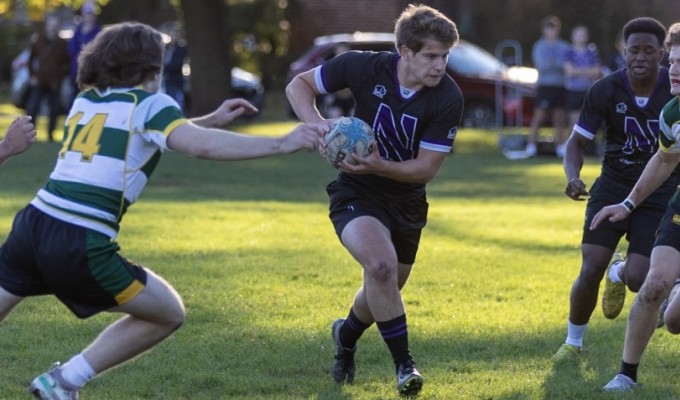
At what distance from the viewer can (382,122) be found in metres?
6.60

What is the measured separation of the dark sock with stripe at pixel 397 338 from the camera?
20.7 ft

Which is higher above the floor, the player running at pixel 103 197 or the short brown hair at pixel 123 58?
the short brown hair at pixel 123 58

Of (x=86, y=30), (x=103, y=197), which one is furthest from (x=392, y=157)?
(x=86, y=30)

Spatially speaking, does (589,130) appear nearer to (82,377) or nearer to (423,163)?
(423,163)

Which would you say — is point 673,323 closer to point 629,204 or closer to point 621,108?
point 629,204

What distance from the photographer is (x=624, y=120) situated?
7352 millimetres

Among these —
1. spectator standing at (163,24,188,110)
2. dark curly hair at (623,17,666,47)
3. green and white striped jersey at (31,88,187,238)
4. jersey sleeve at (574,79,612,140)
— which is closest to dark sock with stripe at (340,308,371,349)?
jersey sleeve at (574,79,612,140)

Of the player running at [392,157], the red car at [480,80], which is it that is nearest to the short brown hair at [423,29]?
the player running at [392,157]

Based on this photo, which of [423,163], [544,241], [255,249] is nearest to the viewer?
[423,163]

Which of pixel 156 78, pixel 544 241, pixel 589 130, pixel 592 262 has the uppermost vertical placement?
pixel 156 78

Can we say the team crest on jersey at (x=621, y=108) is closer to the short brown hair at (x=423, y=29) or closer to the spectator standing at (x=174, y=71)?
the short brown hair at (x=423, y=29)

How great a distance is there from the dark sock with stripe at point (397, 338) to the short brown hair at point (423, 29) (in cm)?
138

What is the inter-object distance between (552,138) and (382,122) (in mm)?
17428

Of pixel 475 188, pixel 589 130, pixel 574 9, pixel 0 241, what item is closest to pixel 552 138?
pixel 475 188
